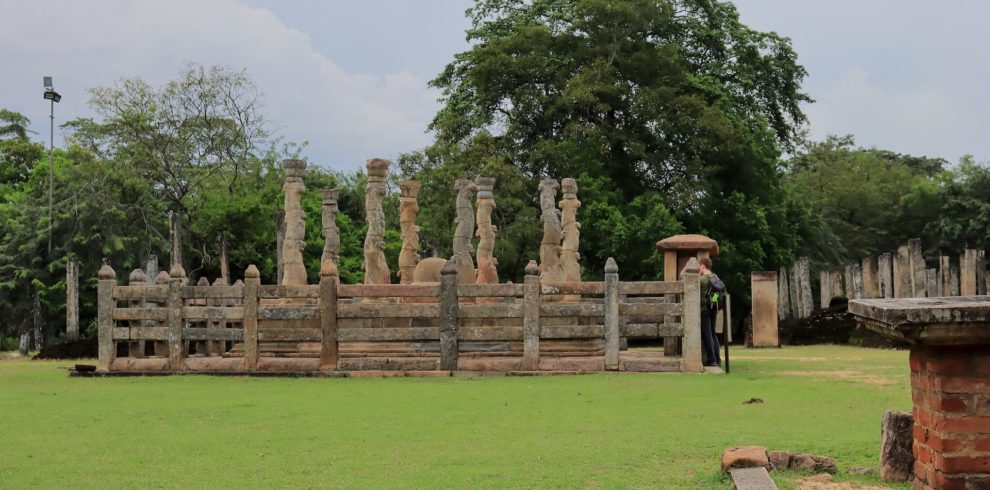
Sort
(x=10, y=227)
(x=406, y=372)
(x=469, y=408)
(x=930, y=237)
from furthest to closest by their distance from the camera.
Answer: (x=930, y=237), (x=10, y=227), (x=406, y=372), (x=469, y=408)

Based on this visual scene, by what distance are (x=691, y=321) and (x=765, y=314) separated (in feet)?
33.0

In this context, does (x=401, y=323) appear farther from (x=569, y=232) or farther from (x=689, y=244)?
(x=569, y=232)

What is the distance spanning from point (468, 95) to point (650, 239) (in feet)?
29.4

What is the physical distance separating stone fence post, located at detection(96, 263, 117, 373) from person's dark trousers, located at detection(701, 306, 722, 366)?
9245 millimetres

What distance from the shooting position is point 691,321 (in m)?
15.5

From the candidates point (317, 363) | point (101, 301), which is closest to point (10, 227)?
point (101, 301)

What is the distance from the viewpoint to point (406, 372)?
613 inches

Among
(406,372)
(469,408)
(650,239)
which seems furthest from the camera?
(650,239)

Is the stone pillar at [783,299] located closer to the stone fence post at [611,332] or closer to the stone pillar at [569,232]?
the stone pillar at [569,232]

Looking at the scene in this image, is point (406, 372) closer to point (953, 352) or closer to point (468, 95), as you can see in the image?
point (953, 352)

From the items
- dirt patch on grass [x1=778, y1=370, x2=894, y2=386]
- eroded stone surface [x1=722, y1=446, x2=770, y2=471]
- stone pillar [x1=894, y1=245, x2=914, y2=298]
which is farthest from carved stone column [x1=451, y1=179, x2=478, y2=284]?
eroded stone surface [x1=722, y1=446, x2=770, y2=471]

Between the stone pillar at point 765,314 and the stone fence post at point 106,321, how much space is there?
14612 mm

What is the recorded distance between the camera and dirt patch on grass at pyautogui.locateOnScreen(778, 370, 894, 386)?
13625 mm

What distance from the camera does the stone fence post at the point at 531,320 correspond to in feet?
50.8
